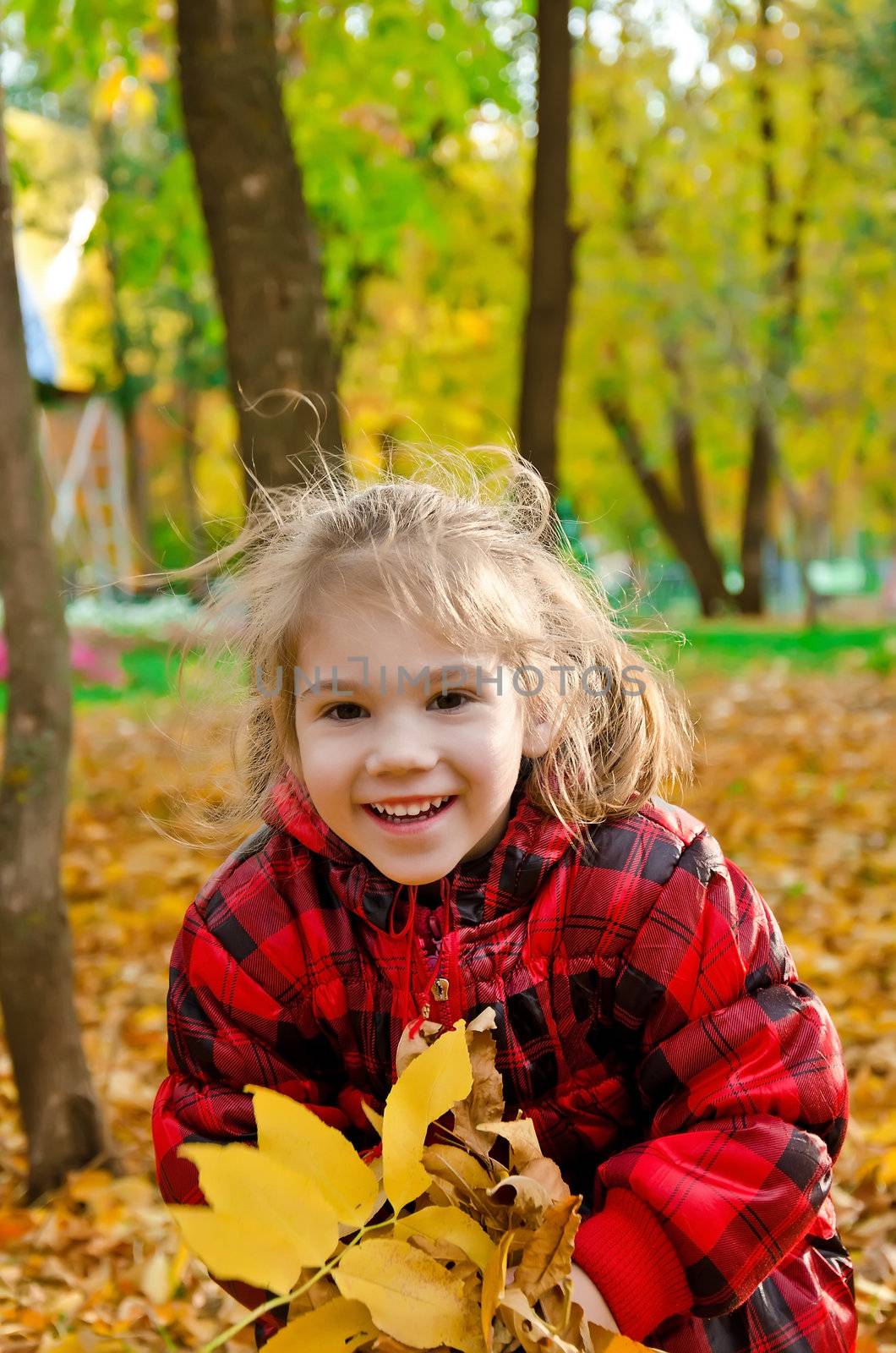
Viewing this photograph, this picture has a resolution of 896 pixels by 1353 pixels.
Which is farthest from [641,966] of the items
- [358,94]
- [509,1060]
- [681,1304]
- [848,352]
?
[848,352]

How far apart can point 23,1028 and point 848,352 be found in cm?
1392

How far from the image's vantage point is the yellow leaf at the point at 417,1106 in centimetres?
112

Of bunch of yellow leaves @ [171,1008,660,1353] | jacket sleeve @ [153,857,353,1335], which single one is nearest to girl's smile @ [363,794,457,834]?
jacket sleeve @ [153,857,353,1335]

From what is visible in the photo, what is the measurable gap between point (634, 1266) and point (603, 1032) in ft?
0.97

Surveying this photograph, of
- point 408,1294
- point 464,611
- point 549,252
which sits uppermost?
point 549,252

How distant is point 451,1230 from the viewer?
47.0 inches

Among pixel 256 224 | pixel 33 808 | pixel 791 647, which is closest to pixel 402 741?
pixel 33 808

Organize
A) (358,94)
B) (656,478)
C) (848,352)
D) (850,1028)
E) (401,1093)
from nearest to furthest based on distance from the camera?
(401,1093)
(850,1028)
(358,94)
(848,352)
(656,478)

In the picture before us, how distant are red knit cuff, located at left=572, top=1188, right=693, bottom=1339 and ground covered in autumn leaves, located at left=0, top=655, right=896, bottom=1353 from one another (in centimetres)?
78

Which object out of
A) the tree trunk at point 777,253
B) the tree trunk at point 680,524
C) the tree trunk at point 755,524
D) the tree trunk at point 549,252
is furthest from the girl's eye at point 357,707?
the tree trunk at point 755,524

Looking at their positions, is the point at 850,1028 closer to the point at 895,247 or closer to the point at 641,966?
the point at 641,966

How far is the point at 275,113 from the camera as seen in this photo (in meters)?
3.16

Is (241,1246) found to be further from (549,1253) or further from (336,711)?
(336,711)

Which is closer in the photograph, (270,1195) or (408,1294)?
(270,1195)
